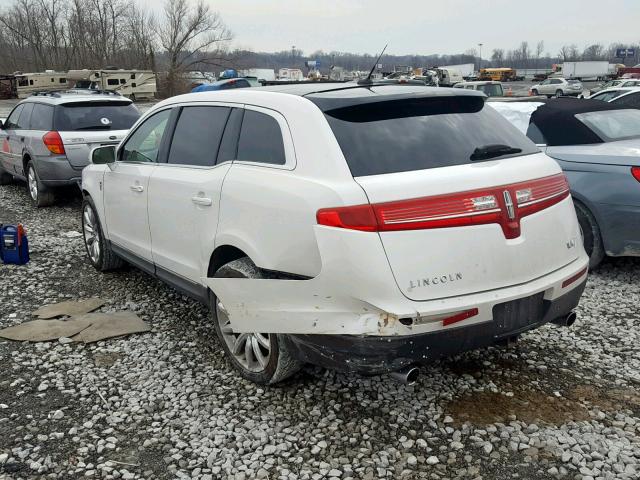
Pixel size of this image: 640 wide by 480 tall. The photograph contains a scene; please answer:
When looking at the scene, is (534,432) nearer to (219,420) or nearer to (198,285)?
(219,420)

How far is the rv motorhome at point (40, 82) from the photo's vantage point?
38.4 meters

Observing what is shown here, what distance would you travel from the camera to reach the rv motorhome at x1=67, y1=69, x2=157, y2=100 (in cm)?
3569

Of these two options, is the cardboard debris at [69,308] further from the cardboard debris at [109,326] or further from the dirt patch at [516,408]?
the dirt patch at [516,408]

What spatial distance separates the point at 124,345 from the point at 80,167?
5.27m

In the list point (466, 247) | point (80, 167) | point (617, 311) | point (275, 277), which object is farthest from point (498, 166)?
point (80, 167)

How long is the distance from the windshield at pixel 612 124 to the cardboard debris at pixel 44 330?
16.3ft

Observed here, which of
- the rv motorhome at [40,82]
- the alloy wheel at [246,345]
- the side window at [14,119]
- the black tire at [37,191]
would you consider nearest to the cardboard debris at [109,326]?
the alloy wheel at [246,345]

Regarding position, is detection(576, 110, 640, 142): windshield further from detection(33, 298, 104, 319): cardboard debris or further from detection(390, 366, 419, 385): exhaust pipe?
detection(33, 298, 104, 319): cardboard debris

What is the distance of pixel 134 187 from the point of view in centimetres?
470

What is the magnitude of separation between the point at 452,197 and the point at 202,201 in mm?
1618

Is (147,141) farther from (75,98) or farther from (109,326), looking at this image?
(75,98)

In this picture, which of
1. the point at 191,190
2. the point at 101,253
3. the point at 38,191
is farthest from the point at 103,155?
the point at 38,191

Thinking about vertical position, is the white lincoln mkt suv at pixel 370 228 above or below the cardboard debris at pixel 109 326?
above

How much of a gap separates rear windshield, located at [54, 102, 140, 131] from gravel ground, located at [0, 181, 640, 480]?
5286mm
